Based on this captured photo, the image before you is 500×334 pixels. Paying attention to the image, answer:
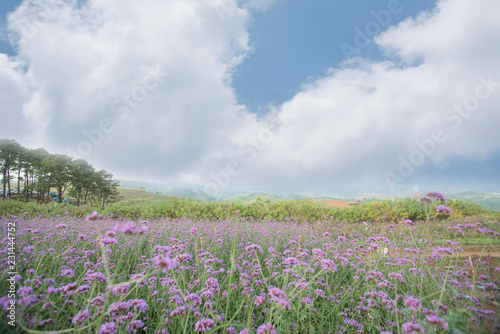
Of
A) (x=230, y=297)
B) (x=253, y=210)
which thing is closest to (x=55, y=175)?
(x=253, y=210)

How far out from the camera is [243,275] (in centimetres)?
237

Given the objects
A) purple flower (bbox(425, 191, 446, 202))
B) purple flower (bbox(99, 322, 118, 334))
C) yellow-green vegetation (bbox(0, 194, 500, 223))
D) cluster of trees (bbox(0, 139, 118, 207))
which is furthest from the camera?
cluster of trees (bbox(0, 139, 118, 207))

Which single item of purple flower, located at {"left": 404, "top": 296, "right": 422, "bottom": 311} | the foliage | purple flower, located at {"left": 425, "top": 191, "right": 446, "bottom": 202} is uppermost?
purple flower, located at {"left": 425, "top": 191, "right": 446, "bottom": 202}

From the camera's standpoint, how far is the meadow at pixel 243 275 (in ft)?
6.15

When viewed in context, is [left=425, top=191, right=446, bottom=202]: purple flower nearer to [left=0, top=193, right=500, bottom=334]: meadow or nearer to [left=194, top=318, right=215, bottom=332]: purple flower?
[left=0, top=193, right=500, bottom=334]: meadow

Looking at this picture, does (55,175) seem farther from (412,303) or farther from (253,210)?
(412,303)

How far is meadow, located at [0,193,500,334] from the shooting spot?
187cm

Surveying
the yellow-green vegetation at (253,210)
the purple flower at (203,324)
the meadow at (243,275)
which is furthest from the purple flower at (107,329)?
the yellow-green vegetation at (253,210)

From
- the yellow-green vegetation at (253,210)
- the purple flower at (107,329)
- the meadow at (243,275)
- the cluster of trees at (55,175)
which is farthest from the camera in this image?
the cluster of trees at (55,175)

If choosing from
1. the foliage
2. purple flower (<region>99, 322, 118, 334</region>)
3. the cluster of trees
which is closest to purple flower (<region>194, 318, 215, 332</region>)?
the foliage

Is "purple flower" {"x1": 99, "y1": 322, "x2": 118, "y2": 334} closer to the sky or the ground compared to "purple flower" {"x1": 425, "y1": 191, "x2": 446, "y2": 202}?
closer to the ground

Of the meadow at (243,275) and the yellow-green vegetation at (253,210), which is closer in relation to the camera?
the meadow at (243,275)

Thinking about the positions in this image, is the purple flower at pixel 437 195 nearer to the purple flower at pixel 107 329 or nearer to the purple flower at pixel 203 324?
the purple flower at pixel 203 324

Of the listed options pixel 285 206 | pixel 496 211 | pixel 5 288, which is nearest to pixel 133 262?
pixel 5 288
